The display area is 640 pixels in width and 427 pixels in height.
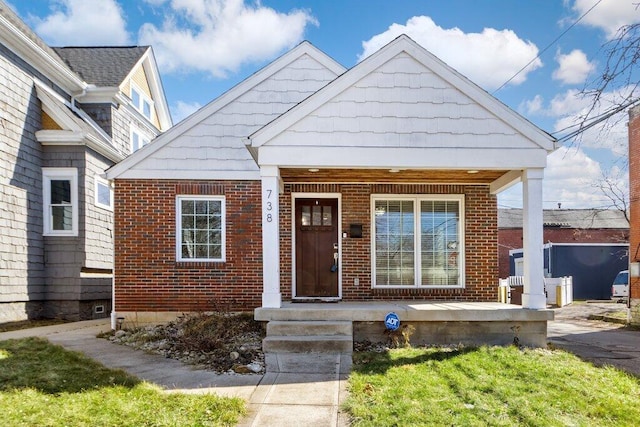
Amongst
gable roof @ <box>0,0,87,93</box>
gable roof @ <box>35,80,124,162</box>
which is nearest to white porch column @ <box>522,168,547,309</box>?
gable roof @ <box>35,80,124,162</box>

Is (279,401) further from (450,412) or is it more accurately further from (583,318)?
(583,318)

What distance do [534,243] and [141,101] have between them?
46.6 ft

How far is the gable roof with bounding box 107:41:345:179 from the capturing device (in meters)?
9.57

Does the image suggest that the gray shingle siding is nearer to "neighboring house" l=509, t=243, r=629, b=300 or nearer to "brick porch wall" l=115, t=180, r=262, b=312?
"brick porch wall" l=115, t=180, r=262, b=312

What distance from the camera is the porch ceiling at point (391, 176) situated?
8641 millimetres

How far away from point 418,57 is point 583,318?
469 inches

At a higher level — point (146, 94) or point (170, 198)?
point (146, 94)

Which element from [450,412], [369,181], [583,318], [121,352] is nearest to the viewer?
[450,412]

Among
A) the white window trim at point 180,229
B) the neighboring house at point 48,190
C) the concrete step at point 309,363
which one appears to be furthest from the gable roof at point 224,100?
the concrete step at point 309,363

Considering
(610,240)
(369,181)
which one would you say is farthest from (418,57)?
(610,240)

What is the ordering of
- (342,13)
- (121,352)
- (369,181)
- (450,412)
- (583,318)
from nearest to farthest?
(450,412) → (121,352) → (369,181) → (342,13) → (583,318)

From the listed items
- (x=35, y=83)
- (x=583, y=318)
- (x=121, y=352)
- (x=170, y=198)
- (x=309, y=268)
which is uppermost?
(x=35, y=83)

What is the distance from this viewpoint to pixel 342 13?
37.4 feet

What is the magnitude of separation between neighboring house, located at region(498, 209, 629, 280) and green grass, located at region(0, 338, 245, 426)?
25328 millimetres
